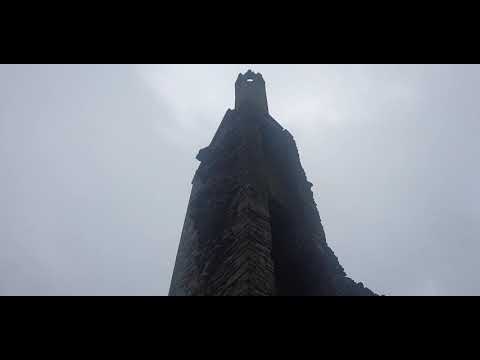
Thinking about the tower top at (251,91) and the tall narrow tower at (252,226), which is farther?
the tower top at (251,91)

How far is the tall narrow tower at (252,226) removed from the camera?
402 centimetres

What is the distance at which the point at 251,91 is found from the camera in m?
8.91

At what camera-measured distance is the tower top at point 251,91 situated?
332 inches

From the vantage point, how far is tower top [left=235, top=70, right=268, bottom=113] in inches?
332

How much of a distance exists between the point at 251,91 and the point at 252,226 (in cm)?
529

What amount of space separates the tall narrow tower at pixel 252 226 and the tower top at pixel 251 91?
1384 millimetres

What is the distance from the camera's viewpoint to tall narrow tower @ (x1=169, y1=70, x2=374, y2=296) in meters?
4.02

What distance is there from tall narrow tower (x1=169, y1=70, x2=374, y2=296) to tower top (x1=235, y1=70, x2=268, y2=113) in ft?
4.54

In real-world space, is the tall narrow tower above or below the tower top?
below

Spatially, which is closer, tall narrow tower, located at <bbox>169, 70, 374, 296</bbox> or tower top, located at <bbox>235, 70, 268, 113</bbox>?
tall narrow tower, located at <bbox>169, 70, 374, 296</bbox>

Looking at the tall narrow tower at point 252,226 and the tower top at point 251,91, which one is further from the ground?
the tower top at point 251,91
